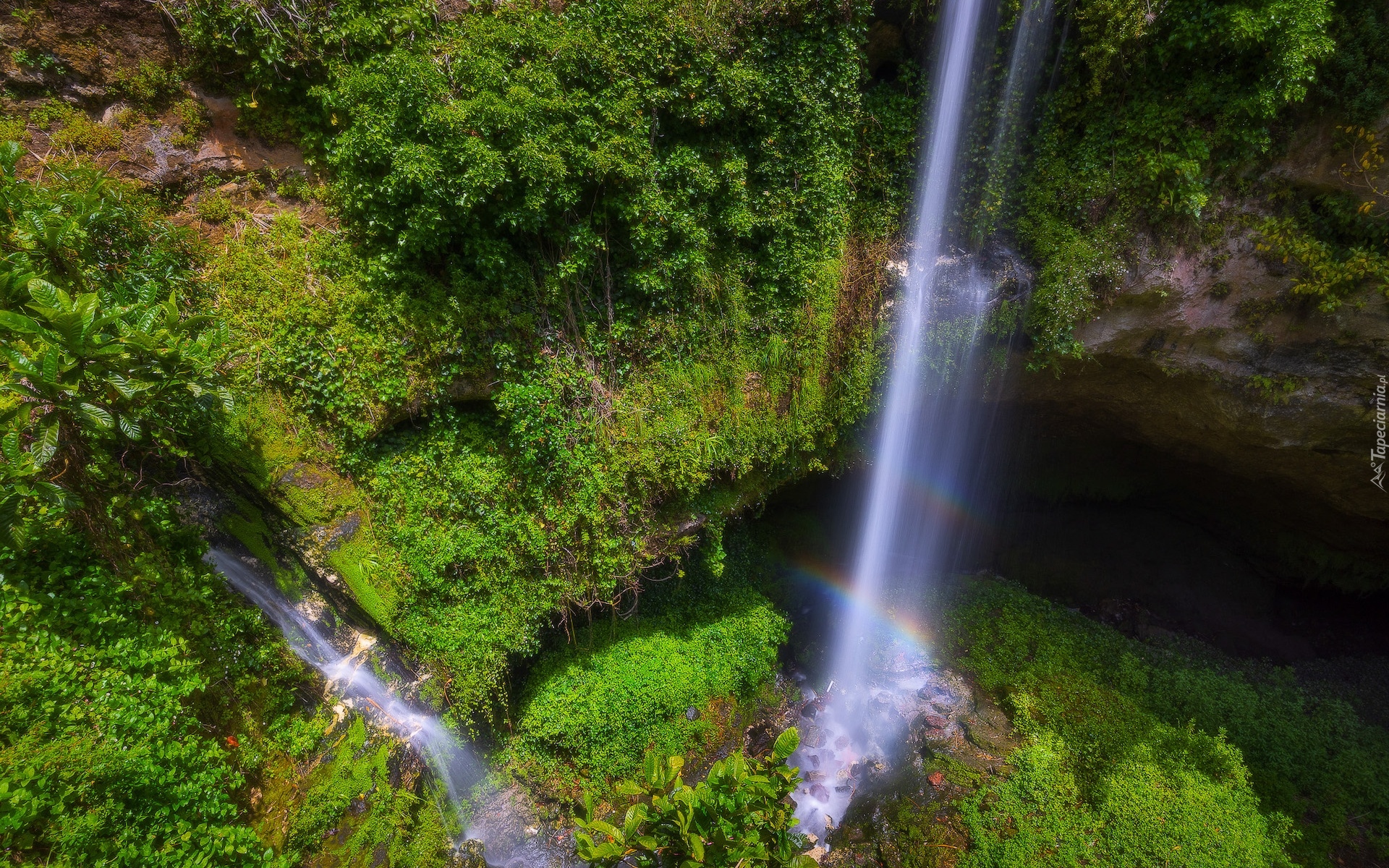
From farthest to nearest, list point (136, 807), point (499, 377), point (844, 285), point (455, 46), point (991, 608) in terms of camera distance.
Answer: point (991, 608) → point (844, 285) → point (499, 377) → point (455, 46) → point (136, 807)

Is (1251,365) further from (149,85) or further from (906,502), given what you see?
(149,85)

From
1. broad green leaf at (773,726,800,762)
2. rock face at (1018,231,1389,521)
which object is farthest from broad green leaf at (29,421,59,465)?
rock face at (1018,231,1389,521)

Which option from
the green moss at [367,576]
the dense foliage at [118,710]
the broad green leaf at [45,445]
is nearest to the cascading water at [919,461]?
the green moss at [367,576]

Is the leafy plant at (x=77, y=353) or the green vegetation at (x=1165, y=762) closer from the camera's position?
the leafy plant at (x=77, y=353)

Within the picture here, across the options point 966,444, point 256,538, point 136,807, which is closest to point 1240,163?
point 966,444

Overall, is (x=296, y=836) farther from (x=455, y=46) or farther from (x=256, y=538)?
(x=455, y=46)

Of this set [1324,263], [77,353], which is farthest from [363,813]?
[1324,263]

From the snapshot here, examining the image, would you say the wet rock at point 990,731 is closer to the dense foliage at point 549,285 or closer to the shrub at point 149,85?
the dense foliage at point 549,285
